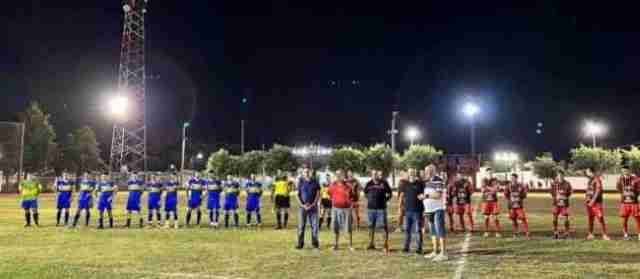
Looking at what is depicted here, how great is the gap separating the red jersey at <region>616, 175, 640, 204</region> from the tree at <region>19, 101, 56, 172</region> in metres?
76.8

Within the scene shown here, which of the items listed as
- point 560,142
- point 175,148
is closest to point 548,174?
point 560,142

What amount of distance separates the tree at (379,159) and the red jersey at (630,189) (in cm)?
7226

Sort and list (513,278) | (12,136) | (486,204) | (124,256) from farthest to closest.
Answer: (12,136), (486,204), (124,256), (513,278)

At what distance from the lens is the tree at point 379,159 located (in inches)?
3578

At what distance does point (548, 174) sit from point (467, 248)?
78.5 m

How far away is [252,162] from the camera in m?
101

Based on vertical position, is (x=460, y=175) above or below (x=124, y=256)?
above

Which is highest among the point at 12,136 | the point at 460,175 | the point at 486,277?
the point at 12,136

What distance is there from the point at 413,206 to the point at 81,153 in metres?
84.0

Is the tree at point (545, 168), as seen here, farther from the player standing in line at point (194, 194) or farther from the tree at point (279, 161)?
the player standing in line at point (194, 194)

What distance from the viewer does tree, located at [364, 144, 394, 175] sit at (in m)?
90.9

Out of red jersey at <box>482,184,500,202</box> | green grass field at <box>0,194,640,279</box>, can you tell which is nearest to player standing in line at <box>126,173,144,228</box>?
green grass field at <box>0,194,640,279</box>

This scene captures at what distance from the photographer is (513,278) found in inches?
428

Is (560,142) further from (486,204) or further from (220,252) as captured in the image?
(220,252)
